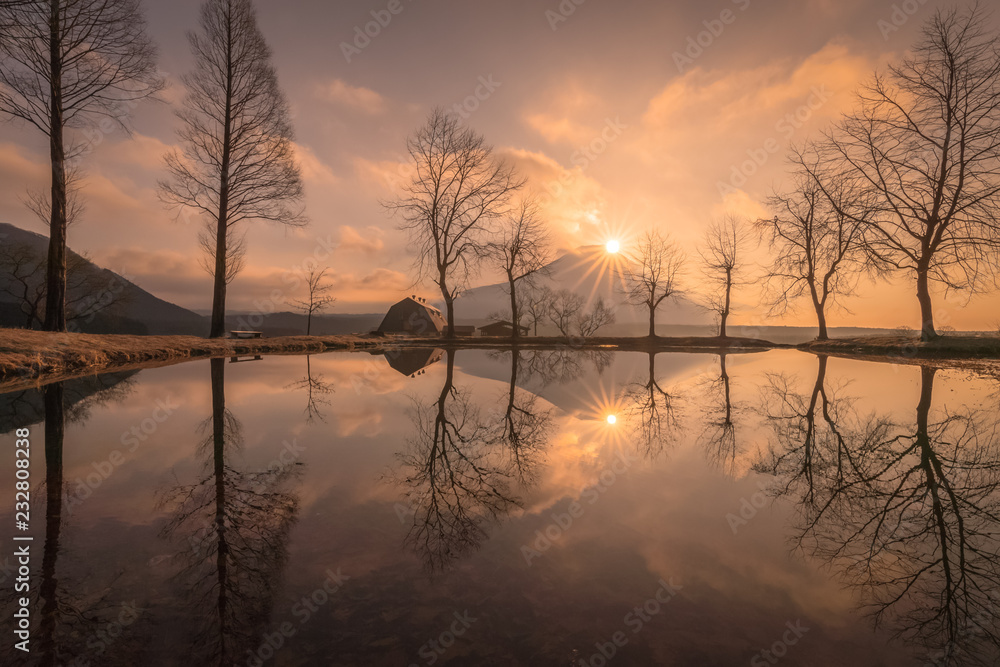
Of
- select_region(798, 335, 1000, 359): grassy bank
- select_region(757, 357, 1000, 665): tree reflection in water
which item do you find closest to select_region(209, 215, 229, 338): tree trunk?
select_region(757, 357, 1000, 665): tree reflection in water

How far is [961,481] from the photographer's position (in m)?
4.05

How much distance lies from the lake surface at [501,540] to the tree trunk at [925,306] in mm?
18297

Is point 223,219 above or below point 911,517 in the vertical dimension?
above

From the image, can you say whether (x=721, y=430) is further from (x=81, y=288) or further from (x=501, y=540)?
(x=81, y=288)

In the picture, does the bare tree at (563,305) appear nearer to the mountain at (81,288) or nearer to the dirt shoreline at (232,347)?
the dirt shoreline at (232,347)

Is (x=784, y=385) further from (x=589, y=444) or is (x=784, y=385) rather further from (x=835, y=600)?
(x=835, y=600)

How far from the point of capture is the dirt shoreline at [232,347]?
9.45 metres

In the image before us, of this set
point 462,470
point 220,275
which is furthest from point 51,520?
point 220,275

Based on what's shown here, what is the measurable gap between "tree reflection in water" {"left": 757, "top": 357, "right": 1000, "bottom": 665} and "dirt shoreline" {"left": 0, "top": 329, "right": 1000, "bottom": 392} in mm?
11914

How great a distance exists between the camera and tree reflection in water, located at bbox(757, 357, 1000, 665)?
2.19 meters

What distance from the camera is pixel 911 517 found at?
10.9 ft

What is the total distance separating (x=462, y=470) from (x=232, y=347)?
15.8 meters

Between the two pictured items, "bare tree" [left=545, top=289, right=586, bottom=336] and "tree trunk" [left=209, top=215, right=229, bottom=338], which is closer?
"tree trunk" [left=209, top=215, right=229, bottom=338]

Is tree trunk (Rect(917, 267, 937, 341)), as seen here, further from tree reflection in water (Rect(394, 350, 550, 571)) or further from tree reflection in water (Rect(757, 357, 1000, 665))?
tree reflection in water (Rect(394, 350, 550, 571))
